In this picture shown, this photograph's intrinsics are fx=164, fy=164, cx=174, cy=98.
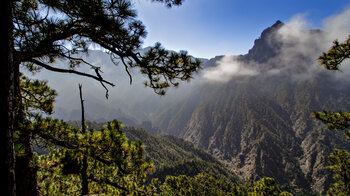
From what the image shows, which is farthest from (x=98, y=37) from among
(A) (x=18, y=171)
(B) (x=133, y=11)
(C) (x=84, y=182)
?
(C) (x=84, y=182)

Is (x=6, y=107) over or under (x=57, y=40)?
under

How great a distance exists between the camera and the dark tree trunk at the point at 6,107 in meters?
1.90

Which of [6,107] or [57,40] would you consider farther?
[57,40]

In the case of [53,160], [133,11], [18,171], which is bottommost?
[53,160]

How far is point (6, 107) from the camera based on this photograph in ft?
6.52

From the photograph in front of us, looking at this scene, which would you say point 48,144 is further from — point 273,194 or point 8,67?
point 273,194

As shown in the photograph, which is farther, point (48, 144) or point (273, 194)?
point (273, 194)

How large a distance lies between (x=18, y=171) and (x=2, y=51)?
8.14 feet

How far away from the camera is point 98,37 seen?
154 inches

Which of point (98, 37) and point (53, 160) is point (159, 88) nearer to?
point (98, 37)

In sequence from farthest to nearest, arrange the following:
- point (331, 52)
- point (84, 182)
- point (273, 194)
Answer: point (273, 194) < point (331, 52) < point (84, 182)

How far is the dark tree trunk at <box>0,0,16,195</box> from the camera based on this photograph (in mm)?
1896

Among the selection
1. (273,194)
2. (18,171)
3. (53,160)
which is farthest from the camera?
(273,194)

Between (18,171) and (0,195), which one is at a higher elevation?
(0,195)
